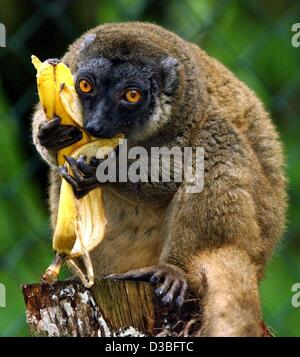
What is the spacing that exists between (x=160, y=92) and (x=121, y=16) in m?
2.50

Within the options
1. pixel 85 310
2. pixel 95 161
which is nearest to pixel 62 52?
pixel 95 161

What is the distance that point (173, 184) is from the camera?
8.09m

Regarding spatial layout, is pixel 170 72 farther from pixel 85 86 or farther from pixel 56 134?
pixel 56 134

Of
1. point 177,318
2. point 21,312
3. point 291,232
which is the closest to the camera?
point 177,318

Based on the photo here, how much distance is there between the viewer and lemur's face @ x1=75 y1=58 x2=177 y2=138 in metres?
7.70

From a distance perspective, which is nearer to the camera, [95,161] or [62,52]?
[95,161]

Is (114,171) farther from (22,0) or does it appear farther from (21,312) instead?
(22,0)

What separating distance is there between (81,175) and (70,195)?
18 cm

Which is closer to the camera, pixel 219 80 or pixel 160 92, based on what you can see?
pixel 160 92

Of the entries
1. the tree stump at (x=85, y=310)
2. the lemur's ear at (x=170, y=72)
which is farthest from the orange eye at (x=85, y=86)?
the tree stump at (x=85, y=310)

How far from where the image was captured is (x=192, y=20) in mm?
10711

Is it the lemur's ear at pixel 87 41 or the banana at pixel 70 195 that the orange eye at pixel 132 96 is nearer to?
the banana at pixel 70 195

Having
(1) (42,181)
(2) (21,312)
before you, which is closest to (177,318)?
(2) (21,312)

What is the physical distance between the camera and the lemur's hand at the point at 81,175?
298 inches
